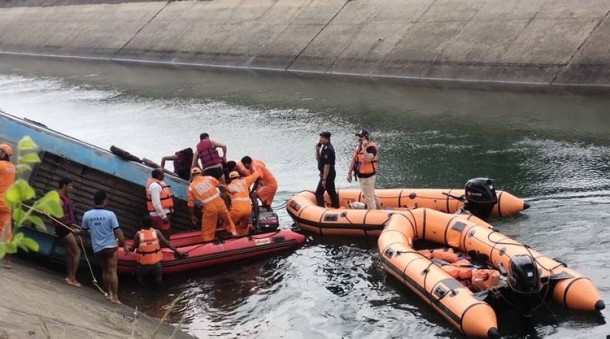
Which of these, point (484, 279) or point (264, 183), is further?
point (264, 183)

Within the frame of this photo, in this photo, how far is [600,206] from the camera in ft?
41.2

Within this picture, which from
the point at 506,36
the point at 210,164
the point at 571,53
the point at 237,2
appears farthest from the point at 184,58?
the point at 210,164

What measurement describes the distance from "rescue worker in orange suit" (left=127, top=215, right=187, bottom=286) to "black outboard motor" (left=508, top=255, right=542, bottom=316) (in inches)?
192

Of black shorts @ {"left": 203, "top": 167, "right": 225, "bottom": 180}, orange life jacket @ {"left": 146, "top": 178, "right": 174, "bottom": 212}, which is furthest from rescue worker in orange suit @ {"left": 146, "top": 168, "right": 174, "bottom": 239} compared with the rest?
black shorts @ {"left": 203, "top": 167, "right": 225, "bottom": 180}

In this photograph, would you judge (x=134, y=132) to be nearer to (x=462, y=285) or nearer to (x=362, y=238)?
(x=362, y=238)

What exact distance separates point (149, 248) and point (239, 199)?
2.08m

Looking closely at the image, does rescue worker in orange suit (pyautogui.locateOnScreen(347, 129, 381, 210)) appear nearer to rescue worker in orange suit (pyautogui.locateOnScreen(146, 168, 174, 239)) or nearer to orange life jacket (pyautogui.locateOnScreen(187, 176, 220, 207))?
orange life jacket (pyautogui.locateOnScreen(187, 176, 220, 207))

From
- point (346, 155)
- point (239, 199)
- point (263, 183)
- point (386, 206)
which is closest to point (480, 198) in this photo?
point (386, 206)

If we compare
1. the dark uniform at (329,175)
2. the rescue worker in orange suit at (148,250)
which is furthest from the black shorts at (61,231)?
the dark uniform at (329,175)

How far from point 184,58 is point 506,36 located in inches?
768

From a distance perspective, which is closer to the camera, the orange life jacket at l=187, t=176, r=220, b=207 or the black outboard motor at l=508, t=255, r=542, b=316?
the black outboard motor at l=508, t=255, r=542, b=316

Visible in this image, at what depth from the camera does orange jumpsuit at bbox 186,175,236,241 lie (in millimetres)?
11266

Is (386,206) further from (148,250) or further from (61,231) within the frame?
(61,231)

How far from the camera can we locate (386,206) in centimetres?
1350
